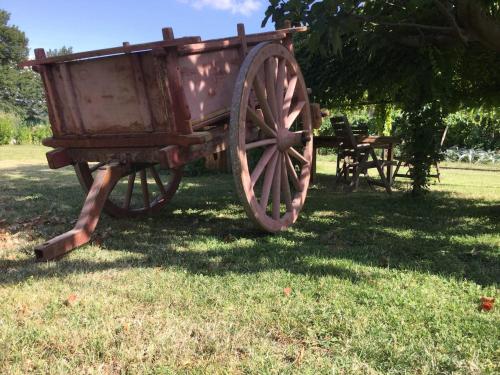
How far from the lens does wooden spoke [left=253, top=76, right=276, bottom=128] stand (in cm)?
410

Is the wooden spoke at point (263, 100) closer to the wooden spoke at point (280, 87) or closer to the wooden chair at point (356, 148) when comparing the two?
the wooden spoke at point (280, 87)

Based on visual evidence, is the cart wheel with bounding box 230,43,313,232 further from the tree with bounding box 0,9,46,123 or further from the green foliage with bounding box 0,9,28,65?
the green foliage with bounding box 0,9,28,65

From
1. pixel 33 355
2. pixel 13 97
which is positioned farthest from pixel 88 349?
pixel 13 97

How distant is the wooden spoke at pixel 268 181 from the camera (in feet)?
14.0

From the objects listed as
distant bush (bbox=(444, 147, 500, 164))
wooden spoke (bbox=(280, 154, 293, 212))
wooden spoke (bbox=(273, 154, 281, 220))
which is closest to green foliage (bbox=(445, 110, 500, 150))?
distant bush (bbox=(444, 147, 500, 164))

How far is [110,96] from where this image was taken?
3887mm

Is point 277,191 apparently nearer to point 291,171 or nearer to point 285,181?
point 285,181

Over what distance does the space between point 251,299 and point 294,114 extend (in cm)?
273

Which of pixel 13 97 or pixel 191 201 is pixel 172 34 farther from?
pixel 13 97

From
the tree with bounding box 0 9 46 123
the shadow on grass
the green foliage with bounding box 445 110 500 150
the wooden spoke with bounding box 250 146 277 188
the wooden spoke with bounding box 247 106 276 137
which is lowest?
the green foliage with bounding box 445 110 500 150

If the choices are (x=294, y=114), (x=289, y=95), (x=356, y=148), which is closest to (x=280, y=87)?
(x=289, y=95)

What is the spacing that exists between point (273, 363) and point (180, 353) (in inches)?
18.0

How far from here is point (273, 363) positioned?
2014mm

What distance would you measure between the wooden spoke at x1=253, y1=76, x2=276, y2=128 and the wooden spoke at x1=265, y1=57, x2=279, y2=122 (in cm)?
10
